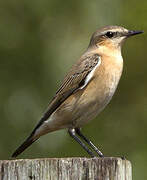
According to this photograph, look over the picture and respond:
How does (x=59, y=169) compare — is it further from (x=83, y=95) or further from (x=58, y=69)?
(x=58, y=69)

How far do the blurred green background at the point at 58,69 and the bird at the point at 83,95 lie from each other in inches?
33.7

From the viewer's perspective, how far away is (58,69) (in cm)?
888

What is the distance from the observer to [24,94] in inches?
360

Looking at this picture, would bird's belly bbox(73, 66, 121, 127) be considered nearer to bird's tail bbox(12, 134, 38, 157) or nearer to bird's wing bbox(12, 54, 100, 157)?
bird's wing bbox(12, 54, 100, 157)

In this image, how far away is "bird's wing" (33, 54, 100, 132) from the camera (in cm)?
773

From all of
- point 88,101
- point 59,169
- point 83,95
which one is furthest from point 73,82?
point 59,169

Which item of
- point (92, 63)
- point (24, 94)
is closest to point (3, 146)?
point (24, 94)

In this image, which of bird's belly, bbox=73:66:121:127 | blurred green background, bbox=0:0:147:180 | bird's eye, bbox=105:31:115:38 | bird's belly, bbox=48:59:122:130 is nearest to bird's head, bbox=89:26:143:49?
bird's eye, bbox=105:31:115:38

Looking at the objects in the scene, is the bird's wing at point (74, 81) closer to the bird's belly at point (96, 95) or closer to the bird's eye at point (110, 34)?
the bird's belly at point (96, 95)

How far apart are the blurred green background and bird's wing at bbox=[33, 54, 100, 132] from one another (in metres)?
0.89

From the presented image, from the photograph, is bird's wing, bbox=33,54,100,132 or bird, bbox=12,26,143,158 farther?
bird's wing, bbox=33,54,100,132

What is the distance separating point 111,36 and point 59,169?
4.03 meters

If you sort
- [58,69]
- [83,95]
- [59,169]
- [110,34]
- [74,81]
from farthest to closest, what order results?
[58,69], [110,34], [74,81], [83,95], [59,169]

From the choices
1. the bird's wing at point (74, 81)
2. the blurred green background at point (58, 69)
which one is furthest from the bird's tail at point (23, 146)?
the blurred green background at point (58, 69)
